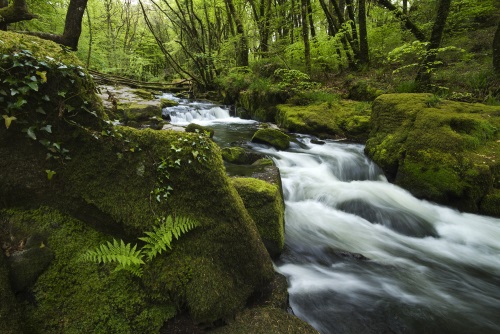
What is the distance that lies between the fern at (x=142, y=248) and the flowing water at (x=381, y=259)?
2.09 metres

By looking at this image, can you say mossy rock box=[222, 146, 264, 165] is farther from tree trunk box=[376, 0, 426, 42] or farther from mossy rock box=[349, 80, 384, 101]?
tree trunk box=[376, 0, 426, 42]

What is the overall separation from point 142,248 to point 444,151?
6.66 m

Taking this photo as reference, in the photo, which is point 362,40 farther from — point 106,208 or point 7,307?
point 7,307

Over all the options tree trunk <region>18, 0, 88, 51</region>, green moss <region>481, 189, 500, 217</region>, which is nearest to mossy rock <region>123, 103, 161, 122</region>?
tree trunk <region>18, 0, 88, 51</region>

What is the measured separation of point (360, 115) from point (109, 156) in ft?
32.0

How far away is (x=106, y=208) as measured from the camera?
2475 millimetres

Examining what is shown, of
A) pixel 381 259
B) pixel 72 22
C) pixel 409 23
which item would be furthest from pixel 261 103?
pixel 381 259

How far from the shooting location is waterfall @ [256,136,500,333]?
356cm

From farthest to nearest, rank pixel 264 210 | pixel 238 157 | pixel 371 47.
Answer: pixel 371 47 → pixel 238 157 → pixel 264 210

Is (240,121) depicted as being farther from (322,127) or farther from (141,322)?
(141,322)

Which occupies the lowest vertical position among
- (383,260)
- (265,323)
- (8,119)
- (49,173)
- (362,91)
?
(383,260)

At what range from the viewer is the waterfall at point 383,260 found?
3557 millimetres

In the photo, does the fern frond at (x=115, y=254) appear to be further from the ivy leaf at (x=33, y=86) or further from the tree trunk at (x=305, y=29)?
the tree trunk at (x=305, y=29)

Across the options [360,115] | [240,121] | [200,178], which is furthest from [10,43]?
[240,121]
